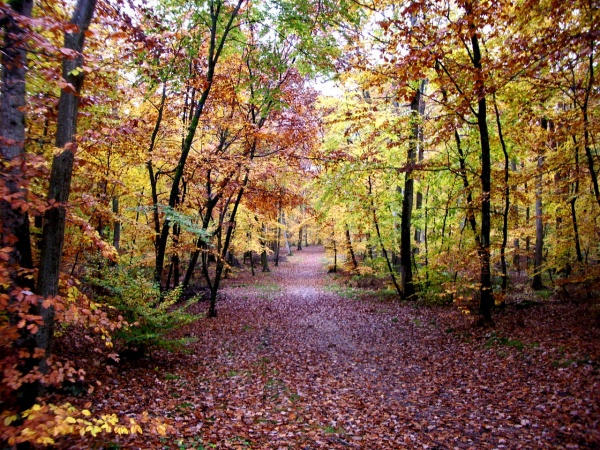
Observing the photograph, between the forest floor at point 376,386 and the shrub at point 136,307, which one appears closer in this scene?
the forest floor at point 376,386

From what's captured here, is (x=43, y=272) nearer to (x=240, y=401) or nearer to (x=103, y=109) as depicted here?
(x=240, y=401)

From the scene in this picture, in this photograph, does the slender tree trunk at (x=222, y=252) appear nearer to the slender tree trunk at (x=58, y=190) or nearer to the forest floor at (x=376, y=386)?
the forest floor at (x=376, y=386)

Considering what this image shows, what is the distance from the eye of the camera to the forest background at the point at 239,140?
4324mm

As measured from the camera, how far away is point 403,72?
761 cm

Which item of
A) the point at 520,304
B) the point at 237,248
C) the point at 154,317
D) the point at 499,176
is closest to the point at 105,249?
the point at 154,317

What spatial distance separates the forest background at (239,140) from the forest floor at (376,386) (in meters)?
0.96

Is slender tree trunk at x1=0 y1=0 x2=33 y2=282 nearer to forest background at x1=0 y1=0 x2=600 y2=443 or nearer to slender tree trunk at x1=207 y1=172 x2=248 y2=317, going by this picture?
forest background at x1=0 y1=0 x2=600 y2=443

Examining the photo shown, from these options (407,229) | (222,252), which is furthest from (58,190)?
(407,229)

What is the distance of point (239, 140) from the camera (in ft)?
47.1

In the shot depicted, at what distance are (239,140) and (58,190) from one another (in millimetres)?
10150

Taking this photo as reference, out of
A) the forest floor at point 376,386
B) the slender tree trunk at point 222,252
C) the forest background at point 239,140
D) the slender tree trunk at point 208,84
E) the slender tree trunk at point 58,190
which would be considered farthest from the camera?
the slender tree trunk at point 222,252

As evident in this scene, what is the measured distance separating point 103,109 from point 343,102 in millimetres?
10291

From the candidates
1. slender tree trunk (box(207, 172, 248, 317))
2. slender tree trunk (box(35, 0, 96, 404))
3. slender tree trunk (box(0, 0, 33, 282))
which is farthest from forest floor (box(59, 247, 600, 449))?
slender tree trunk (box(0, 0, 33, 282))

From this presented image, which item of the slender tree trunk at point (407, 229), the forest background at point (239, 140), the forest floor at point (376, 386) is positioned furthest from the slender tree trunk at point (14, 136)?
the slender tree trunk at point (407, 229)
